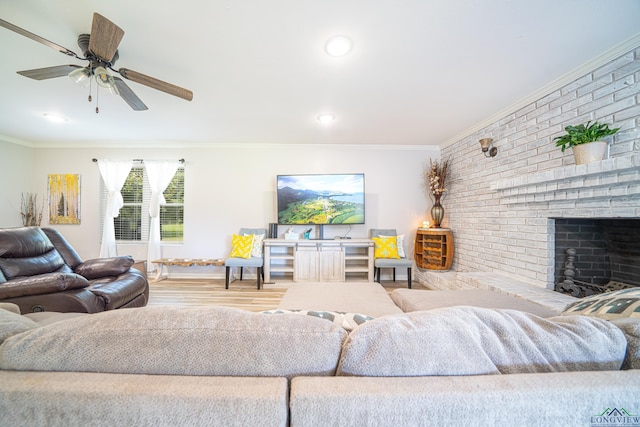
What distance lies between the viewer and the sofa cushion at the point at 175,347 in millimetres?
536

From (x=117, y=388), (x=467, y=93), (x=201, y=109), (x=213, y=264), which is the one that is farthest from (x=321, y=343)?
(x=213, y=264)

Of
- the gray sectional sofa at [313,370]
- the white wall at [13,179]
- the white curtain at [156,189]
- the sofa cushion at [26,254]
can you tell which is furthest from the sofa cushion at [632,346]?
the white wall at [13,179]

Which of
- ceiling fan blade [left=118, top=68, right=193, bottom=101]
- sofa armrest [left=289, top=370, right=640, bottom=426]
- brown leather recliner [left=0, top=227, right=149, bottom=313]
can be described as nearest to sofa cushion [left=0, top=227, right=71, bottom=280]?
brown leather recliner [left=0, top=227, right=149, bottom=313]

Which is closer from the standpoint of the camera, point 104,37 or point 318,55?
point 104,37

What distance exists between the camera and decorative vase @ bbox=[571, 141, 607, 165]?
5.44 ft

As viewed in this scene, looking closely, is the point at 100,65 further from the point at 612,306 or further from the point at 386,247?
the point at 386,247

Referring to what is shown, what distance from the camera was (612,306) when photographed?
95 centimetres

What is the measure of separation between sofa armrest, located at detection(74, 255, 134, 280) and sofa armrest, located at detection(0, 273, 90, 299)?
2.01ft

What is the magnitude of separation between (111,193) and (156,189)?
76cm

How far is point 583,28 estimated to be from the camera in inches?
59.3

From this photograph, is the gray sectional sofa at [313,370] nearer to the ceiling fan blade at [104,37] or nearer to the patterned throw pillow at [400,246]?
the ceiling fan blade at [104,37]

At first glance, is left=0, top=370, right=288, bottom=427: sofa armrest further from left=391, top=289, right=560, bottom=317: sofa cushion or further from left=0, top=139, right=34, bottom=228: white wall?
left=0, top=139, right=34, bottom=228: white wall

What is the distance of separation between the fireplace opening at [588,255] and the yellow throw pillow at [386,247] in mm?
1806

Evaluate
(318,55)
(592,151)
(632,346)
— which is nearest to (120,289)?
(318,55)
